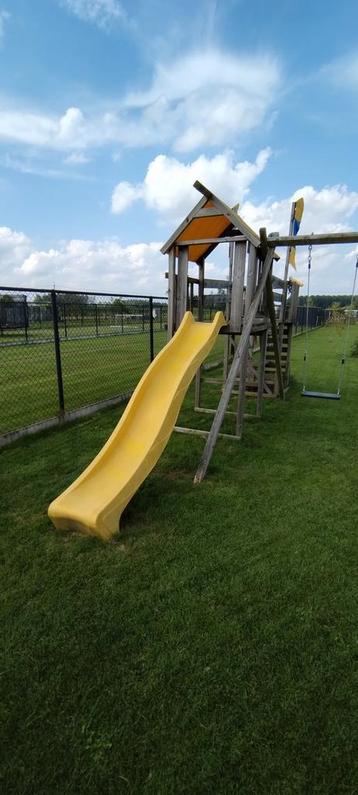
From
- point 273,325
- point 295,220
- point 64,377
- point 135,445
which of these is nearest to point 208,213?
point 273,325

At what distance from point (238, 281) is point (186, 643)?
423 cm

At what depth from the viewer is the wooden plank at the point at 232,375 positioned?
4211 mm

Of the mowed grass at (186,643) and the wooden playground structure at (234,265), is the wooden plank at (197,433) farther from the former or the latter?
the mowed grass at (186,643)

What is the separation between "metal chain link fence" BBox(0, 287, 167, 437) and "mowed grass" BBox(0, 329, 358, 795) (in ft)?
8.40

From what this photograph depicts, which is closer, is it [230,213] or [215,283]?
[230,213]

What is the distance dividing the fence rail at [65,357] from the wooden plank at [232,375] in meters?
1.25

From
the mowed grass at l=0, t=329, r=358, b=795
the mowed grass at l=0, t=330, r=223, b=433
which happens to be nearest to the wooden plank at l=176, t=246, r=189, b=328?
the mowed grass at l=0, t=330, r=223, b=433

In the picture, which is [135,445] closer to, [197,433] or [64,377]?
[197,433]

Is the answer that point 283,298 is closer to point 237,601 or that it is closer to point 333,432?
point 333,432

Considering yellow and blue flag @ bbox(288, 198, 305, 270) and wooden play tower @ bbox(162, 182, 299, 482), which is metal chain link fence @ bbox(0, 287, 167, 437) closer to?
→ wooden play tower @ bbox(162, 182, 299, 482)

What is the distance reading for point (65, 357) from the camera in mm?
12734

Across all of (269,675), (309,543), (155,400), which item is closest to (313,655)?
(269,675)

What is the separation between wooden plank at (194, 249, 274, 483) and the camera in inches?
166

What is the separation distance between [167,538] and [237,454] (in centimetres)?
199
